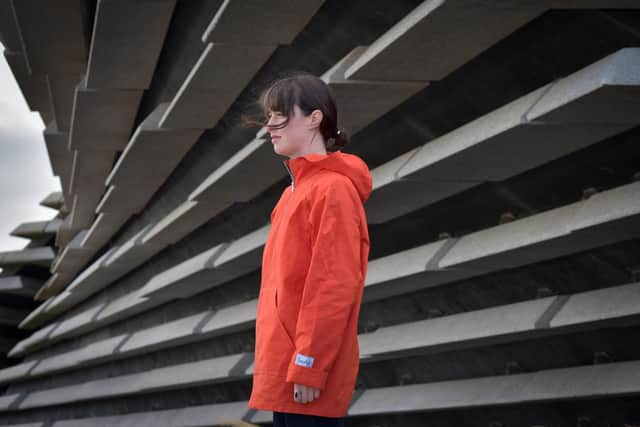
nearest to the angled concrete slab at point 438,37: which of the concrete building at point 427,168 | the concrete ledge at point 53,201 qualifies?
the concrete building at point 427,168

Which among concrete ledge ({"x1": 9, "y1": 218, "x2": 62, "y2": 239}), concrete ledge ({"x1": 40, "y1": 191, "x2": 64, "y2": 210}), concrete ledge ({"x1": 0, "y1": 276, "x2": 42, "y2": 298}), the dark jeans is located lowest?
the dark jeans

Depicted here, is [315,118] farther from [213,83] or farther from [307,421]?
[213,83]

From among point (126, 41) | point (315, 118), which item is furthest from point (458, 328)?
point (126, 41)

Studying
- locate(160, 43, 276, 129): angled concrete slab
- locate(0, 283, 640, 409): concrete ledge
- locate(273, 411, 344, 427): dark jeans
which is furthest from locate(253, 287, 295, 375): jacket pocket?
locate(160, 43, 276, 129): angled concrete slab

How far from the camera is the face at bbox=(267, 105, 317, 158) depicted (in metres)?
2.70

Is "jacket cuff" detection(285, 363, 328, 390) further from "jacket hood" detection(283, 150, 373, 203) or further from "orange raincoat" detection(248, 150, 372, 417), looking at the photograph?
"jacket hood" detection(283, 150, 373, 203)

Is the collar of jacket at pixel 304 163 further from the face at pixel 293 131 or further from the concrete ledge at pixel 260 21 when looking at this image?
the concrete ledge at pixel 260 21

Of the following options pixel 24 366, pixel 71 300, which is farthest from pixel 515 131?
pixel 24 366

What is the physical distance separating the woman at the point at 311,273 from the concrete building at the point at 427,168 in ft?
2.52

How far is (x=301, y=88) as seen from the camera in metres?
2.70

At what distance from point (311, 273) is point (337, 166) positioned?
0.38 metres

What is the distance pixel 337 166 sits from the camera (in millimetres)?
2682

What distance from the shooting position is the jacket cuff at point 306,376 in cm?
238

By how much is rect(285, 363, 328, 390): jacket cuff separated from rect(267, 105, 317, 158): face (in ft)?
2.19
